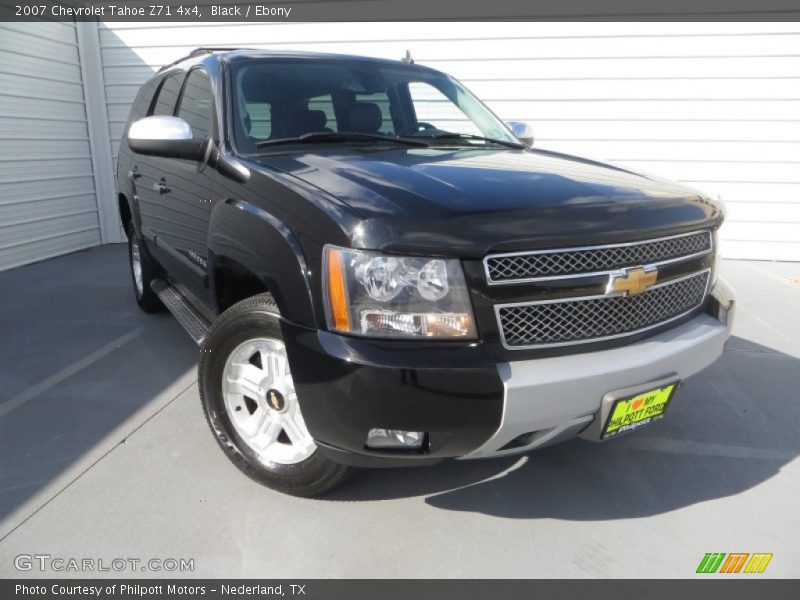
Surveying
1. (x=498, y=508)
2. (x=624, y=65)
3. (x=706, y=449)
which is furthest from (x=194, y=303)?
(x=624, y=65)

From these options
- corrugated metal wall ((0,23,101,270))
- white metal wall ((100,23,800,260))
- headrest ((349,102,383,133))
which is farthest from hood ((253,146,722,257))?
corrugated metal wall ((0,23,101,270))

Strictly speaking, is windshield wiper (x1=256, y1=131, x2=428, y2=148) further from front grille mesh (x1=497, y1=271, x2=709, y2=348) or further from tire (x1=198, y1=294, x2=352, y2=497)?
front grille mesh (x1=497, y1=271, x2=709, y2=348)

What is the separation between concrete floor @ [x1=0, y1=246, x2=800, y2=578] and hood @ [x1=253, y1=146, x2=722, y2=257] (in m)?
1.14

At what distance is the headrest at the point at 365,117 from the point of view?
3.15 meters

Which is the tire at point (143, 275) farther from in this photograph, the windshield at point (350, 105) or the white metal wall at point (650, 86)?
the white metal wall at point (650, 86)

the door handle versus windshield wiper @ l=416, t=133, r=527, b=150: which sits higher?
windshield wiper @ l=416, t=133, r=527, b=150

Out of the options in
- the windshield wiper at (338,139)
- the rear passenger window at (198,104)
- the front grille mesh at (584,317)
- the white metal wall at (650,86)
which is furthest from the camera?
the white metal wall at (650,86)

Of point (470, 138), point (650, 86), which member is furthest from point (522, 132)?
point (650, 86)

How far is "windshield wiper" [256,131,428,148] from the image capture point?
111 inches

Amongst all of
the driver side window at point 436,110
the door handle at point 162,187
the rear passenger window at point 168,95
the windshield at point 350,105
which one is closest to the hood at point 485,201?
the windshield at point 350,105

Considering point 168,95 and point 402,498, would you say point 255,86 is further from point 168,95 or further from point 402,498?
point 402,498

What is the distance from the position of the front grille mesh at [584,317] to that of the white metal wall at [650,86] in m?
5.27

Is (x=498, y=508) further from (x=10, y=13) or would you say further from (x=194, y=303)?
(x=10, y=13)

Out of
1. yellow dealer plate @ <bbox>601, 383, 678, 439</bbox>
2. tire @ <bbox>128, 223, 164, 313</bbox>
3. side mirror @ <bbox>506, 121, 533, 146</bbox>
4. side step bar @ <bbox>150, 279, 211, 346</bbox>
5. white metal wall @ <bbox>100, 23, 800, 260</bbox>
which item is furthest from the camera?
white metal wall @ <bbox>100, 23, 800, 260</bbox>
